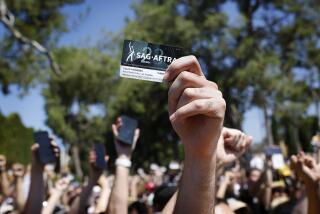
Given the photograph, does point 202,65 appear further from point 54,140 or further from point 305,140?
point 305,140

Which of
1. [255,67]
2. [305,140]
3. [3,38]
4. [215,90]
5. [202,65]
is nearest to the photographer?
[215,90]

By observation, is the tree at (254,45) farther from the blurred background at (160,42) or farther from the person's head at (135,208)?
the person's head at (135,208)

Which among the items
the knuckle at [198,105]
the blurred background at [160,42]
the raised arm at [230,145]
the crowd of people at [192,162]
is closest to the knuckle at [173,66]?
the crowd of people at [192,162]

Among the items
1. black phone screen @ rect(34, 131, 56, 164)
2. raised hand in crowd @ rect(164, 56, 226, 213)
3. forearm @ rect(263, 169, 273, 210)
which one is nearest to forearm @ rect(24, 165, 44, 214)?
black phone screen @ rect(34, 131, 56, 164)

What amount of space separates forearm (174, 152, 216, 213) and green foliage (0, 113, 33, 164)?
992 inches

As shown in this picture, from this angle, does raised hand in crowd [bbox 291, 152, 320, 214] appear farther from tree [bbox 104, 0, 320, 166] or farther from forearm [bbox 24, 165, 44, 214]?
tree [bbox 104, 0, 320, 166]

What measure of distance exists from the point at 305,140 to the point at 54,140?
43712mm

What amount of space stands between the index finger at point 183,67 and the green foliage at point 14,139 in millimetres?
25295

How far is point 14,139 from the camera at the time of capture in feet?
89.4

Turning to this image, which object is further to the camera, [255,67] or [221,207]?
[255,67]

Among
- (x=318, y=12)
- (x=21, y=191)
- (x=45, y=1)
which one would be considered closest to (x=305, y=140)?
(x=318, y=12)

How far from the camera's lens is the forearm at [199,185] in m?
1.57

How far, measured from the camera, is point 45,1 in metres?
23.9

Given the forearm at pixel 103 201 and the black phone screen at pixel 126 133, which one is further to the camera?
the forearm at pixel 103 201
